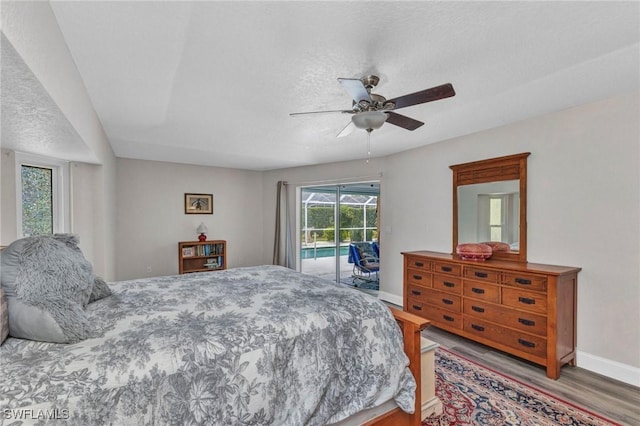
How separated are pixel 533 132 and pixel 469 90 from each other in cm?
125

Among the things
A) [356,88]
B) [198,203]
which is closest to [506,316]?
[356,88]

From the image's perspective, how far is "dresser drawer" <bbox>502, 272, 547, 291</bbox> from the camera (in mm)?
2629

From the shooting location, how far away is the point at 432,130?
11.6ft

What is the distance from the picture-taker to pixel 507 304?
286 cm

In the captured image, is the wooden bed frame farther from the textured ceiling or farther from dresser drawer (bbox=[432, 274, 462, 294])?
the textured ceiling

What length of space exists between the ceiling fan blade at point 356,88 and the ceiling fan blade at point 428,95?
23 centimetres

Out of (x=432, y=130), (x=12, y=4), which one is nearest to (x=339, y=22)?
(x=12, y=4)

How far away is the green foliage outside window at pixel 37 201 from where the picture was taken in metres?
2.86

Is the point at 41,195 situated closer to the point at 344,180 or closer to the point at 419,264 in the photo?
the point at 344,180

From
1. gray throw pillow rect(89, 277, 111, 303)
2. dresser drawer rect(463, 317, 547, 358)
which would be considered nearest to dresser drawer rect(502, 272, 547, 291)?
dresser drawer rect(463, 317, 547, 358)

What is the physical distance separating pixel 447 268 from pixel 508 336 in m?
0.87

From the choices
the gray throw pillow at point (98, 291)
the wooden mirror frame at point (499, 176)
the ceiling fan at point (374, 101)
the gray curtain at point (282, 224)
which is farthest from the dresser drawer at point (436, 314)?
the gray throw pillow at point (98, 291)

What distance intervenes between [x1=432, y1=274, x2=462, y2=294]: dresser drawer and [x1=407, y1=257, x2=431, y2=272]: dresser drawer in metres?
0.14

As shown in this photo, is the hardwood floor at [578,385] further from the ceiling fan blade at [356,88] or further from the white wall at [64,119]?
the white wall at [64,119]
